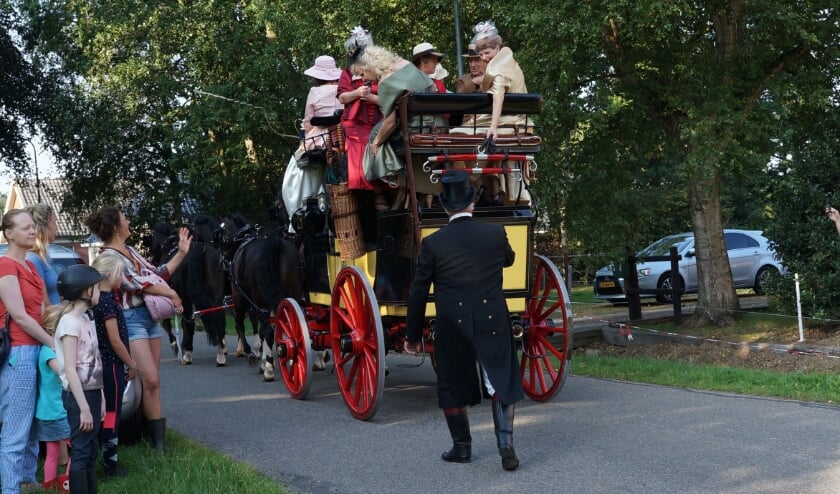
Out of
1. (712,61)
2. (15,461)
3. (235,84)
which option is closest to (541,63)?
(712,61)

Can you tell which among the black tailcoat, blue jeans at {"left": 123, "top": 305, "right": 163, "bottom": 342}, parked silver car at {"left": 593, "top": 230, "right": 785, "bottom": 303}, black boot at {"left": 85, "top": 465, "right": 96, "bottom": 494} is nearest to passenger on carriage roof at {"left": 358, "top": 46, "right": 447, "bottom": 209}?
the black tailcoat

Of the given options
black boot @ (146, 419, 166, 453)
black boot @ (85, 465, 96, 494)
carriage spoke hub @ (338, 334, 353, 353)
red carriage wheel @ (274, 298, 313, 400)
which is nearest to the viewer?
black boot @ (85, 465, 96, 494)

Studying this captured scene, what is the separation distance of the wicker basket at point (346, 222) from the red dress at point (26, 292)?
320 cm

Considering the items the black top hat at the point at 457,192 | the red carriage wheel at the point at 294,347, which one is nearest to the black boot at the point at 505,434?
the black top hat at the point at 457,192

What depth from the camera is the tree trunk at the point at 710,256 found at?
51.8 ft

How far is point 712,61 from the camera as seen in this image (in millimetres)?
14430

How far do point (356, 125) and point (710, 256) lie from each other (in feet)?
29.2

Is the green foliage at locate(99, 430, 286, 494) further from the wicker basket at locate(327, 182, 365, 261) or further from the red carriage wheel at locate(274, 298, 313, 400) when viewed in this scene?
the wicker basket at locate(327, 182, 365, 261)

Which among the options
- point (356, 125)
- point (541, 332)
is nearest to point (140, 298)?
point (356, 125)

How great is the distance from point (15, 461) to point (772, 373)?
7.91 m

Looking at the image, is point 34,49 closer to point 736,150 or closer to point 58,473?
point 736,150

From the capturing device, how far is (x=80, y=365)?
5.83 m

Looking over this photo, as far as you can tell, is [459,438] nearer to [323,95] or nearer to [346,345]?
[346,345]

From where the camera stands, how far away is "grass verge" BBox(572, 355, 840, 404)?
9.16m
